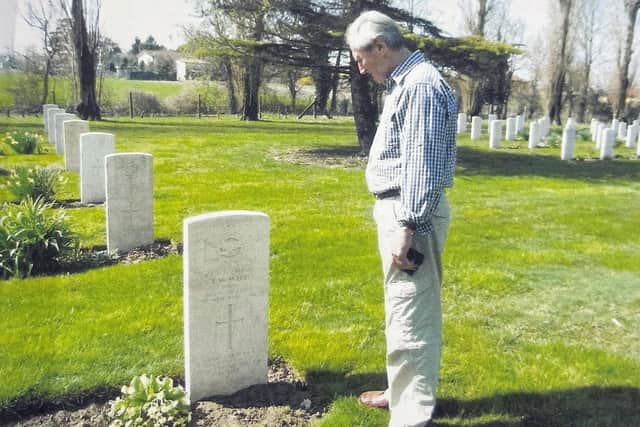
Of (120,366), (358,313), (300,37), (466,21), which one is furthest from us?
(466,21)

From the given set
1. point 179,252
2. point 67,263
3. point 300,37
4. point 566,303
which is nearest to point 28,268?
point 67,263

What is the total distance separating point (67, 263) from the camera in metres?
5.87

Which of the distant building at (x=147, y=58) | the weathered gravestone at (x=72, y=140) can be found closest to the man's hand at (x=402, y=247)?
the weathered gravestone at (x=72, y=140)

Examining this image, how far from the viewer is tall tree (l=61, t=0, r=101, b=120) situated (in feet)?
79.5

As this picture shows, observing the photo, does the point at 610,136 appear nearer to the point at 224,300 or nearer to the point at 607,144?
the point at 607,144

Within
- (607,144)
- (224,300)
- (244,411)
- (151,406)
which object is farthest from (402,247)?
(607,144)

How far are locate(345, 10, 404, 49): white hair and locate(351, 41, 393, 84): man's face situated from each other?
2cm

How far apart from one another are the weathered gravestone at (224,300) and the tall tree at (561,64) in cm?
4022

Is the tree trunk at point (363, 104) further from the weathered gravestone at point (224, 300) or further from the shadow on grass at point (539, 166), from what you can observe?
the weathered gravestone at point (224, 300)

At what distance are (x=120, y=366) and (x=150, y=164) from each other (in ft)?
10.1

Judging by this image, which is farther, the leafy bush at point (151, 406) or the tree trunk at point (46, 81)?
the tree trunk at point (46, 81)

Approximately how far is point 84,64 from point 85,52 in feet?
1.76

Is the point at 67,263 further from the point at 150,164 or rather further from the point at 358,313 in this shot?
the point at 358,313

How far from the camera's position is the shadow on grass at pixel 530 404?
3350 mm
